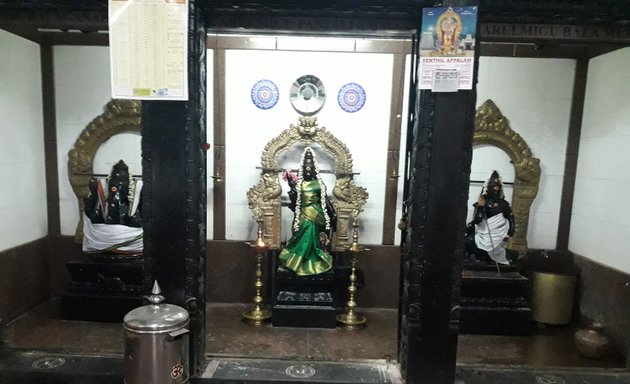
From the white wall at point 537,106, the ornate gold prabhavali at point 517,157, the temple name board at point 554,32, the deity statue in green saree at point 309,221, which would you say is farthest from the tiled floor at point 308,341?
the temple name board at point 554,32

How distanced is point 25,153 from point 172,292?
121 inches

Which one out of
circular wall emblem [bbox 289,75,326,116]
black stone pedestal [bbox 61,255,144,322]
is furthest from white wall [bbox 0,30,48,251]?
circular wall emblem [bbox 289,75,326,116]

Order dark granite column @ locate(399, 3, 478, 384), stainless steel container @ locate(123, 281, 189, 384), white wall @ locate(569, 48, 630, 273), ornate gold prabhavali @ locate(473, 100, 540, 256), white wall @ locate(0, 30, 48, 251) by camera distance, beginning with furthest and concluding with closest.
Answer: ornate gold prabhavali @ locate(473, 100, 540, 256)
white wall @ locate(0, 30, 48, 251)
white wall @ locate(569, 48, 630, 273)
dark granite column @ locate(399, 3, 478, 384)
stainless steel container @ locate(123, 281, 189, 384)

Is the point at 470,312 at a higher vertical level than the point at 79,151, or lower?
lower

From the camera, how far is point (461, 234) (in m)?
2.43

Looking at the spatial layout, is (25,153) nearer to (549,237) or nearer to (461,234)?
Answer: (461,234)

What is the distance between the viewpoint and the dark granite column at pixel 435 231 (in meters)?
2.34

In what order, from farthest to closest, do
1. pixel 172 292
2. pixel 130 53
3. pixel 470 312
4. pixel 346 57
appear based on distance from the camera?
pixel 346 57 < pixel 470 312 < pixel 172 292 < pixel 130 53

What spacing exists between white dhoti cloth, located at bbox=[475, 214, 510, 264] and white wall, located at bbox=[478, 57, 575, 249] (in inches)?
18.2

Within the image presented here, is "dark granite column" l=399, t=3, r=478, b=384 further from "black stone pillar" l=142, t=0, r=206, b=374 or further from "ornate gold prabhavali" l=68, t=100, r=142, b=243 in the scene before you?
"ornate gold prabhavali" l=68, t=100, r=142, b=243

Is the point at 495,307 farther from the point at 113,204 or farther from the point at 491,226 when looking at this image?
the point at 113,204

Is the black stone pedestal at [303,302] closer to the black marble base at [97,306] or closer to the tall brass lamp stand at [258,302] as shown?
the tall brass lamp stand at [258,302]

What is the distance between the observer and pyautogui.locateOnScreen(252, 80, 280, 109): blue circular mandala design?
4.59 metres

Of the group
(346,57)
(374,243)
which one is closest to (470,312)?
(374,243)
